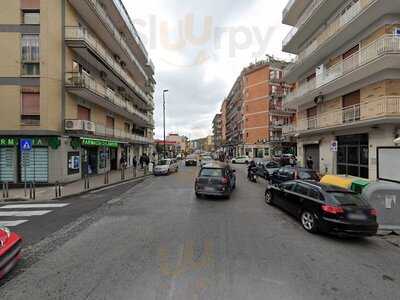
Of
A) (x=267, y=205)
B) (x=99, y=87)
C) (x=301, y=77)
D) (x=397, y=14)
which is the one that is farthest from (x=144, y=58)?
(x=267, y=205)

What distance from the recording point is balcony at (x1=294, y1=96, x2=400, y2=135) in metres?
12.7

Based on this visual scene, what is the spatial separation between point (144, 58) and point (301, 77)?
24.9 m

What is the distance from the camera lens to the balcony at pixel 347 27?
41.9 ft

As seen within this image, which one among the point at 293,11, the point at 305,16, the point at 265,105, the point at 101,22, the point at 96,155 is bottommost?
the point at 96,155

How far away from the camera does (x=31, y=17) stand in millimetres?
15062

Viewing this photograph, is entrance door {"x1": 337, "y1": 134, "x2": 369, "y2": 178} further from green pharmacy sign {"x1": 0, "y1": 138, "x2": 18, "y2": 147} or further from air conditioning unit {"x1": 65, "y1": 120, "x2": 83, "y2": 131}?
green pharmacy sign {"x1": 0, "y1": 138, "x2": 18, "y2": 147}

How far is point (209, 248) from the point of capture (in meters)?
5.10

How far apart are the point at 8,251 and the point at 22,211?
237 inches

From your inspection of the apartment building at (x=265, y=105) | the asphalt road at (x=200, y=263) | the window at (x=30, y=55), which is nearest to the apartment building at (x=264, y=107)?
the apartment building at (x=265, y=105)

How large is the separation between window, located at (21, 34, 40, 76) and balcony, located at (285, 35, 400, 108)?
2040 centimetres

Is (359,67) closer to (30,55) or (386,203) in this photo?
(386,203)

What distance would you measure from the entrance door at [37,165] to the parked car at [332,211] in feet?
51.1

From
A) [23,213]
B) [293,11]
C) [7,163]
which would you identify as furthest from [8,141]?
[293,11]

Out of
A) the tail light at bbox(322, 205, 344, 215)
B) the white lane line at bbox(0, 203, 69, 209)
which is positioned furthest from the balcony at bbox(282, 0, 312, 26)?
the white lane line at bbox(0, 203, 69, 209)
